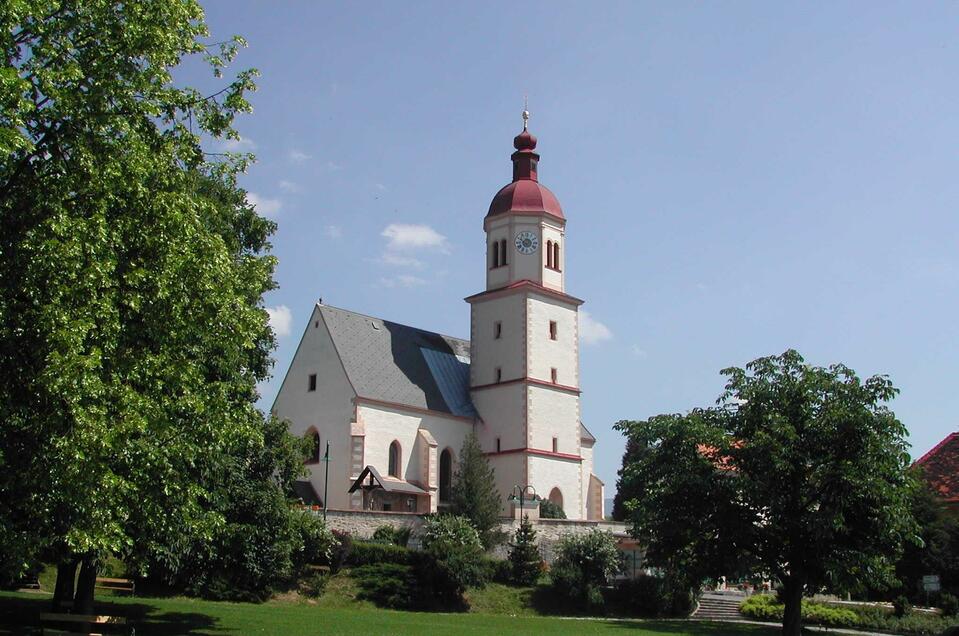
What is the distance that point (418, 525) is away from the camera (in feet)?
142

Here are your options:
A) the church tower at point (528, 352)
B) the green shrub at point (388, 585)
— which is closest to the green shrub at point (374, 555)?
the green shrub at point (388, 585)

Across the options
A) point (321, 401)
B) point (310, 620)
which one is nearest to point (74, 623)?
point (310, 620)

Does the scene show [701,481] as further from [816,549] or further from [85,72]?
[85,72]

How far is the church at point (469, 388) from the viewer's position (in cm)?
5106

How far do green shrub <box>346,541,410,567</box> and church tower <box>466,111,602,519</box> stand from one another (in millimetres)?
17250

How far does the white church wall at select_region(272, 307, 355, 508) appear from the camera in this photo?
50344 mm

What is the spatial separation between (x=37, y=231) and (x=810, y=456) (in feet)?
64.3

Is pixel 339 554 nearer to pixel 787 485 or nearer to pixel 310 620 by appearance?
pixel 310 620

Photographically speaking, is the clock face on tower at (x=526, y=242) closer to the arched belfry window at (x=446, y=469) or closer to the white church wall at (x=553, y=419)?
the white church wall at (x=553, y=419)

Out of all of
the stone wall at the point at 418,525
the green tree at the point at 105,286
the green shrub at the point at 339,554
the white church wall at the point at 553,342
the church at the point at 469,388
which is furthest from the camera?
the white church wall at the point at 553,342

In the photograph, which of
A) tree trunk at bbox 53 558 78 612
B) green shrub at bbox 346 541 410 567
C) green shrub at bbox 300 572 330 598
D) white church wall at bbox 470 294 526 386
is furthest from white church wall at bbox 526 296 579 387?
tree trunk at bbox 53 558 78 612

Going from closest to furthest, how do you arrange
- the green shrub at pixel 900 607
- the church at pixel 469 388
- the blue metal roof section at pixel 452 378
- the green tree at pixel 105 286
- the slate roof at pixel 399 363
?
1. the green tree at pixel 105 286
2. the green shrub at pixel 900 607
3. the church at pixel 469 388
4. the slate roof at pixel 399 363
5. the blue metal roof section at pixel 452 378

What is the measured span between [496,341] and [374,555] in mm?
22244

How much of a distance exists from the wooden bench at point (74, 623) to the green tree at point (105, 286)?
1.28m
